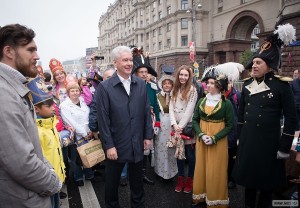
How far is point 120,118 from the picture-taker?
2836 millimetres

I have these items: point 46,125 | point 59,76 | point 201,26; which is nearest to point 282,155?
point 46,125

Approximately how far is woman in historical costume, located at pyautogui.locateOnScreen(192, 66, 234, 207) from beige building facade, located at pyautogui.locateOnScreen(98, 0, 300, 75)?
9736 mm

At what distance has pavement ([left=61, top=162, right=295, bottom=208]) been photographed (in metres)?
3.50

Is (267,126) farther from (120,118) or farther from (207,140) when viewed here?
(120,118)

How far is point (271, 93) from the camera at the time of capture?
2.85 m

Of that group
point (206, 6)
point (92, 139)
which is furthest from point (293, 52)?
point (206, 6)

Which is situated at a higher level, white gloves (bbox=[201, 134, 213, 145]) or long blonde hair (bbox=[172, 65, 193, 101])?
long blonde hair (bbox=[172, 65, 193, 101])

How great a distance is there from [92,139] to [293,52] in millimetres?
10881

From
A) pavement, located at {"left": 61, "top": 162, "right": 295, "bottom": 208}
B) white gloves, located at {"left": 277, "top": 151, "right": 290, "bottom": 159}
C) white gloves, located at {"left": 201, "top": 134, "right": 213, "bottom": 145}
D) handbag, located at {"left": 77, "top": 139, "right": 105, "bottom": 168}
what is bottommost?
pavement, located at {"left": 61, "top": 162, "right": 295, "bottom": 208}

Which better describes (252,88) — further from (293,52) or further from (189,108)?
(293,52)

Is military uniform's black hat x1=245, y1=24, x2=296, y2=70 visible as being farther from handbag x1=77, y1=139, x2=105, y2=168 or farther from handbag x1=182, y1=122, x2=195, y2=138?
handbag x1=77, y1=139, x2=105, y2=168

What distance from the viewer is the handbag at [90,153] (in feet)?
12.1

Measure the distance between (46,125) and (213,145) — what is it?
236cm

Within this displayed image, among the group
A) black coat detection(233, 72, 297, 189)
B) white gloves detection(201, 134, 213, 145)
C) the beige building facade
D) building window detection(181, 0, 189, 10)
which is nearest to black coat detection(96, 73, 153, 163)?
white gloves detection(201, 134, 213, 145)
